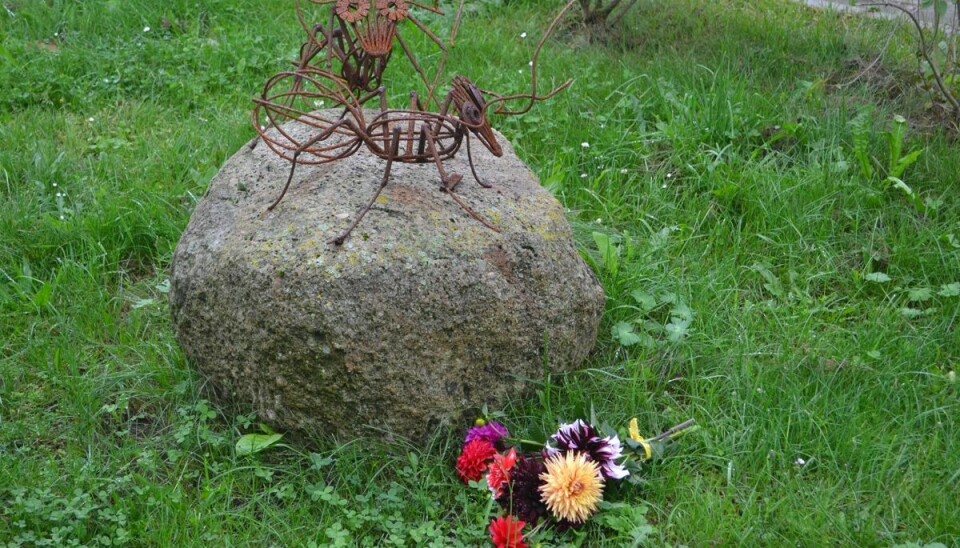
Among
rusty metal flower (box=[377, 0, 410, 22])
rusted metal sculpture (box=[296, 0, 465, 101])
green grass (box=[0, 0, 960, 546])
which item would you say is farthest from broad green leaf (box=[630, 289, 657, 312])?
rusty metal flower (box=[377, 0, 410, 22])

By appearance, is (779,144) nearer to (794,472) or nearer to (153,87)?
(794,472)

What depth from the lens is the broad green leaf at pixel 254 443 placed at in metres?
2.85

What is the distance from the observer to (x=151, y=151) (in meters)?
4.64

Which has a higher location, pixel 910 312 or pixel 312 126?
pixel 312 126

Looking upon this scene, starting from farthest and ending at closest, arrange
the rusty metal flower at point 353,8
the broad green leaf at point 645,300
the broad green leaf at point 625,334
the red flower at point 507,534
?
the broad green leaf at point 645,300 < the broad green leaf at point 625,334 < the rusty metal flower at point 353,8 < the red flower at point 507,534

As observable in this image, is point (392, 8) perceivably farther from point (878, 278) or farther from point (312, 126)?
point (878, 278)

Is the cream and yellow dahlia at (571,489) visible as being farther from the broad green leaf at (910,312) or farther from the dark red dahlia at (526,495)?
the broad green leaf at (910,312)

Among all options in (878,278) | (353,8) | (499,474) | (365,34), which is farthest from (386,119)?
(878,278)

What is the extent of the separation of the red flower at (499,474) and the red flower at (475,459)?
1.5 inches

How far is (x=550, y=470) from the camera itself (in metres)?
2.66

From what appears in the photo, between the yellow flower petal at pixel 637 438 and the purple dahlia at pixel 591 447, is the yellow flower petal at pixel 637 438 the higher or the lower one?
the lower one

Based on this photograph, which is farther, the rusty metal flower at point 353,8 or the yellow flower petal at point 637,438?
the rusty metal flower at point 353,8

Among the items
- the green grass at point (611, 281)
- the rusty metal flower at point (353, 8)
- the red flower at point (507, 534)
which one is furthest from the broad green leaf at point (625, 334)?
the rusty metal flower at point (353, 8)

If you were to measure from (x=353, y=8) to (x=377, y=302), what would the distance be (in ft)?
3.11
